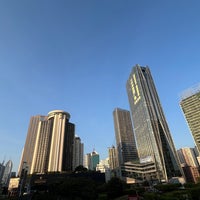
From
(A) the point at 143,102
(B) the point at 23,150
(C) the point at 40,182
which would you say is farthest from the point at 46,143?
(A) the point at 143,102

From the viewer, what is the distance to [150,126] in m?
120

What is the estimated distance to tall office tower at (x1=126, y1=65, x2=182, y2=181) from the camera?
10750 centimetres

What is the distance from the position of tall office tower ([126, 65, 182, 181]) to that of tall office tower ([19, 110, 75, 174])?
66936 mm

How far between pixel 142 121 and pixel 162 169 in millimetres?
41072

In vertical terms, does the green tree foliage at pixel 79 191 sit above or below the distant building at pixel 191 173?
below

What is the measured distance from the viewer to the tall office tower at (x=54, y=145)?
136500 mm

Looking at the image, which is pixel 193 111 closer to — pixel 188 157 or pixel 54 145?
pixel 188 157

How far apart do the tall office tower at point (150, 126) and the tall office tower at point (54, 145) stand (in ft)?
220

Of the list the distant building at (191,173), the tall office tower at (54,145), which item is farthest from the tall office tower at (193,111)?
the tall office tower at (54,145)

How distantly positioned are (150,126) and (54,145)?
85.7m

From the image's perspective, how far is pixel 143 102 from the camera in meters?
130

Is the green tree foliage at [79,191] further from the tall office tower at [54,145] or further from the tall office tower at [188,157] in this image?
the tall office tower at [188,157]

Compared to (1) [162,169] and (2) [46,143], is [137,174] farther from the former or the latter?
(2) [46,143]

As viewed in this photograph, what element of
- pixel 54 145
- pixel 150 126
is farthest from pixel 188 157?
pixel 54 145
